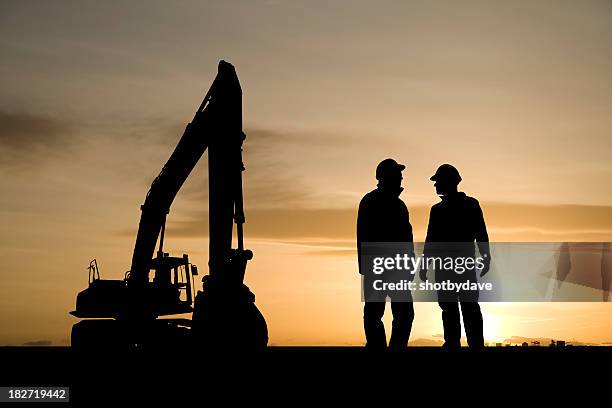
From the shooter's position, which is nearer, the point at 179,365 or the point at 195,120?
the point at 179,365

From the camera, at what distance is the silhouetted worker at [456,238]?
1167cm

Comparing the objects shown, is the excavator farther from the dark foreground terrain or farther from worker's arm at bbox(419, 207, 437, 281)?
worker's arm at bbox(419, 207, 437, 281)

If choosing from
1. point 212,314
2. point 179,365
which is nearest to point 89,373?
point 179,365

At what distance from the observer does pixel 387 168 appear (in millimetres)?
11500

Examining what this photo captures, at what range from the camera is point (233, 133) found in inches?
611

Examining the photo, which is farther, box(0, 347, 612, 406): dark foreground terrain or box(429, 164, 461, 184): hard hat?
box(429, 164, 461, 184): hard hat

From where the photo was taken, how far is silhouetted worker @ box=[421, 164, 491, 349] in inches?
460

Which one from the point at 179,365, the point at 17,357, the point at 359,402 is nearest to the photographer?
the point at 359,402

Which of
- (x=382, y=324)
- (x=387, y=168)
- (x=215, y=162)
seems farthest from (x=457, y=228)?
(x=215, y=162)

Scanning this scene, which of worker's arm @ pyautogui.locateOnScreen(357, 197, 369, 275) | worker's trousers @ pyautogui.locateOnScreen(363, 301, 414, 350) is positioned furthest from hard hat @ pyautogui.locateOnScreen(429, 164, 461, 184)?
worker's trousers @ pyautogui.locateOnScreen(363, 301, 414, 350)

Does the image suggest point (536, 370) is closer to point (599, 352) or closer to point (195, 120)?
point (599, 352)

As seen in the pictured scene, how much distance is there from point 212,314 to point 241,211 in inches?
82.2

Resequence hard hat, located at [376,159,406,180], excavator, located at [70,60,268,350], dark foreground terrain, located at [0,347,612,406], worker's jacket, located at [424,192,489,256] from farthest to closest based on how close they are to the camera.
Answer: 1. excavator, located at [70,60,268,350]
2. worker's jacket, located at [424,192,489,256]
3. hard hat, located at [376,159,406,180]
4. dark foreground terrain, located at [0,347,612,406]

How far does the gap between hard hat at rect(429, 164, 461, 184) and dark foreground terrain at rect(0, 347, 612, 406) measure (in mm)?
2628
